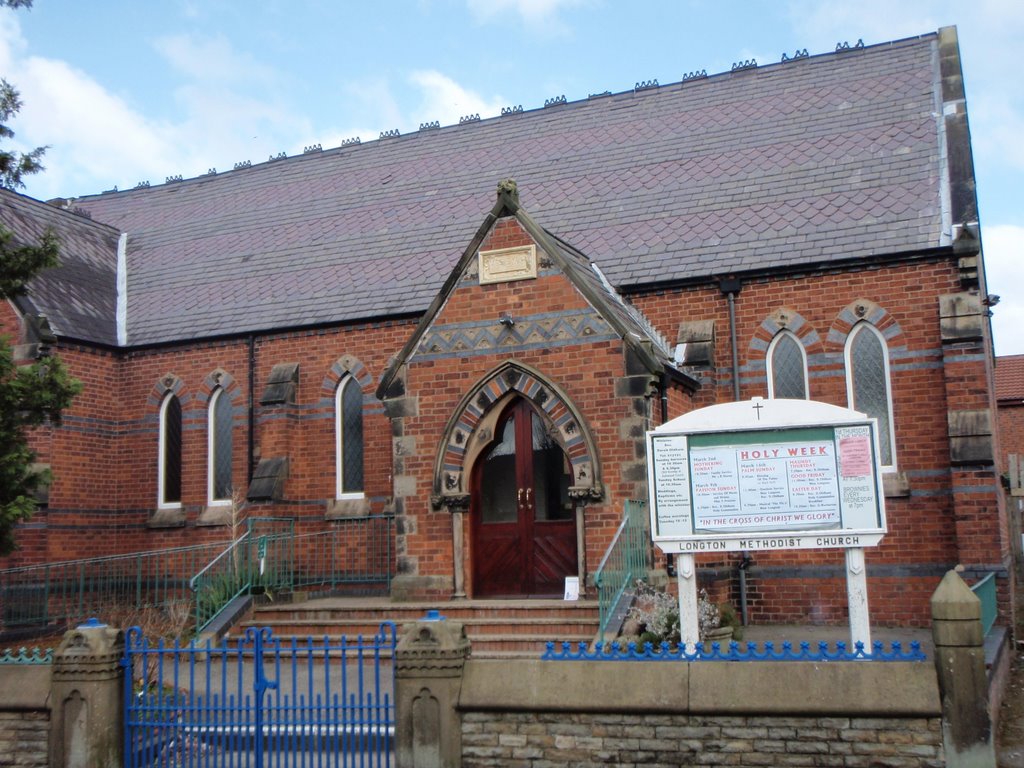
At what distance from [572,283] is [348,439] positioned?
7.08 metres

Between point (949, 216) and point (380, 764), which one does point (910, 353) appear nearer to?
point (949, 216)

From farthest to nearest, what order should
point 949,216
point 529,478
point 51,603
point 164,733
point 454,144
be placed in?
point 454,144 → point 51,603 → point 949,216 → point 529,478 → point 164,733

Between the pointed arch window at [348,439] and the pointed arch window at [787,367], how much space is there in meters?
7.72

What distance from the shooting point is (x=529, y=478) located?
15.8 metres

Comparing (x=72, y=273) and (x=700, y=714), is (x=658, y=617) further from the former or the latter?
(x=72, y=273)

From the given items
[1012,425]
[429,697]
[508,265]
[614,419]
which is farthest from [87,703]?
[1012,425]

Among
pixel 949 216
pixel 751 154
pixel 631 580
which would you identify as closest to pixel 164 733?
pixel 631 580

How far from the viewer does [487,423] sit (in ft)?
51.1

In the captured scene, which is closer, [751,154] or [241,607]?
[241,607]

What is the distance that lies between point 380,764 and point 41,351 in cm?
1399

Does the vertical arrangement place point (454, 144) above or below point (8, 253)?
above

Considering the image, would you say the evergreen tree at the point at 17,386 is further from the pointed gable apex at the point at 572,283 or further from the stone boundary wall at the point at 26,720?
the pointed gable apex at the point at 572,283

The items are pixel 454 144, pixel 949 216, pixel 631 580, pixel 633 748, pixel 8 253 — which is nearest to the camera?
pixel 633 748

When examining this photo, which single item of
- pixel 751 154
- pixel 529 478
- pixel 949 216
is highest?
pixel 751 154
